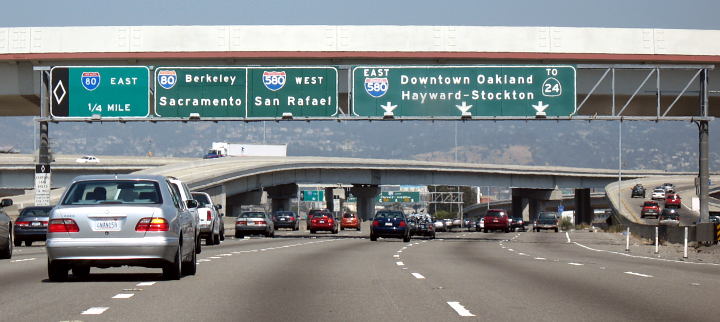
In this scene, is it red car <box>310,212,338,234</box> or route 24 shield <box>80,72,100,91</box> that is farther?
red car <box>310,212,338,234</box>

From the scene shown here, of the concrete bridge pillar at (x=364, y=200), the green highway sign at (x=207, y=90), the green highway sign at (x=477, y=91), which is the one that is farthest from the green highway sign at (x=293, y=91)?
the concrete bridge pillar at (x=364, y=200)

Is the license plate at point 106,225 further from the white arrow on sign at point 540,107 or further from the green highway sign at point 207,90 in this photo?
the white arrow on sign at point 540,107

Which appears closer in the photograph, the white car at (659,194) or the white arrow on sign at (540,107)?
the white arrow on sign at (540,107)

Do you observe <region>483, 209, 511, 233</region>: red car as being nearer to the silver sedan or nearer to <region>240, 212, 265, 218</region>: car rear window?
<region>240, 212, 265, 218</region>: car rear window

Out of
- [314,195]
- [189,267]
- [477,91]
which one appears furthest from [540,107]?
[314,195]

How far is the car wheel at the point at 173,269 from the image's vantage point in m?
17.4

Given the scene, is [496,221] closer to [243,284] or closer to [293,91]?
[293,91]

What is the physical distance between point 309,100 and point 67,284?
1142 inches

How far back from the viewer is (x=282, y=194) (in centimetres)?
11925

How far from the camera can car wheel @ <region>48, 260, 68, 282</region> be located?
16969 millimetres

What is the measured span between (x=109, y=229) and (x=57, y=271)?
129 cm

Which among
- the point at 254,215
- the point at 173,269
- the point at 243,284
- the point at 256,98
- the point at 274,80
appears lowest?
the point at 254,215

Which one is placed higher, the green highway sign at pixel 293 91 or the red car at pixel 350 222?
the green highway sign at pixel 293 91

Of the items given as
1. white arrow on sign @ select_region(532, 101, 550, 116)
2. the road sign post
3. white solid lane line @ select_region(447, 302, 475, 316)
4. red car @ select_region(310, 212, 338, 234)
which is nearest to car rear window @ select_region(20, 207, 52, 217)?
the road sign post
